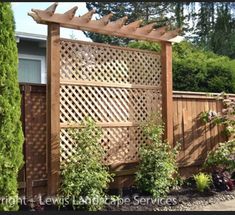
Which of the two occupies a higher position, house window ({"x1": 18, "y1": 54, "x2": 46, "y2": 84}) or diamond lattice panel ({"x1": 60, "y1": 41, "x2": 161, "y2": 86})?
house window ({"x1": 18, "y1": 54, "x2": 46, "y2": 84})

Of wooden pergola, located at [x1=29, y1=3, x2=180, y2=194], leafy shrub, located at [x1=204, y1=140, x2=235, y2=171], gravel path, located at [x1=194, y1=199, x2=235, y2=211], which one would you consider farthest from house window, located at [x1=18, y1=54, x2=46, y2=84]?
gravel path, located at [x1=194, y1=199, x2=235, y2=211]

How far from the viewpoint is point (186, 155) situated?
758 centimetres

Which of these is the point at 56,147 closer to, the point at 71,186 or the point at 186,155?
the point at 71,186

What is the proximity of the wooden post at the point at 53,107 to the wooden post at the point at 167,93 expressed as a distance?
84.4 inches

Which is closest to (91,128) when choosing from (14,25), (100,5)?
(14,25)

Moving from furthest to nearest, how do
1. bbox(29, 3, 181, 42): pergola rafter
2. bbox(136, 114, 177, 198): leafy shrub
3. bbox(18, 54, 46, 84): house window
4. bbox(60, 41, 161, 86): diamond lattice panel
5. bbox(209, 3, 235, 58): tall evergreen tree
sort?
bbox(209, 3, 235, 58): tall evergreen tree < bbox(18, 54, 46, 84): house window < bbox(136, 114, 177, 198): leafy shrub < bbox(60, 41, 161, 86): diamond lattice panel < bbox(29, 3, 181, 42): pergola rafter

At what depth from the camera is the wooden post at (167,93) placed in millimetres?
6953

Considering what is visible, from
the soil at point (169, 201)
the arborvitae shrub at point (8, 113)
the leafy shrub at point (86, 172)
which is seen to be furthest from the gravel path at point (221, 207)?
the arborvitae shrub at point (8, 113)

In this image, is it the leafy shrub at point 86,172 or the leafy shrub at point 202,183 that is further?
the leafy shrub at point 202,183

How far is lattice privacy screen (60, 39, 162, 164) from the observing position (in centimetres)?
586

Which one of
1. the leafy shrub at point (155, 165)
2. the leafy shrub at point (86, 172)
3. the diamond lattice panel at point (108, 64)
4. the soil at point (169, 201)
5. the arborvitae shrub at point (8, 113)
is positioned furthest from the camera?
the leafy shrub at point (155, 165)

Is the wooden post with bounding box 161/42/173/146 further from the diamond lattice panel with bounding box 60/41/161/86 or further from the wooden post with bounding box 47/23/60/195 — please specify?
the wooden post with bounding box 47/23/60/195

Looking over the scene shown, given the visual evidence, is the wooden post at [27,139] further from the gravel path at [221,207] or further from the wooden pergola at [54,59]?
the gravel path at [221,207]

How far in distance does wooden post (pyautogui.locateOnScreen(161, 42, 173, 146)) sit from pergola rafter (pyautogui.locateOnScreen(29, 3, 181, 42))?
231 millimetres
